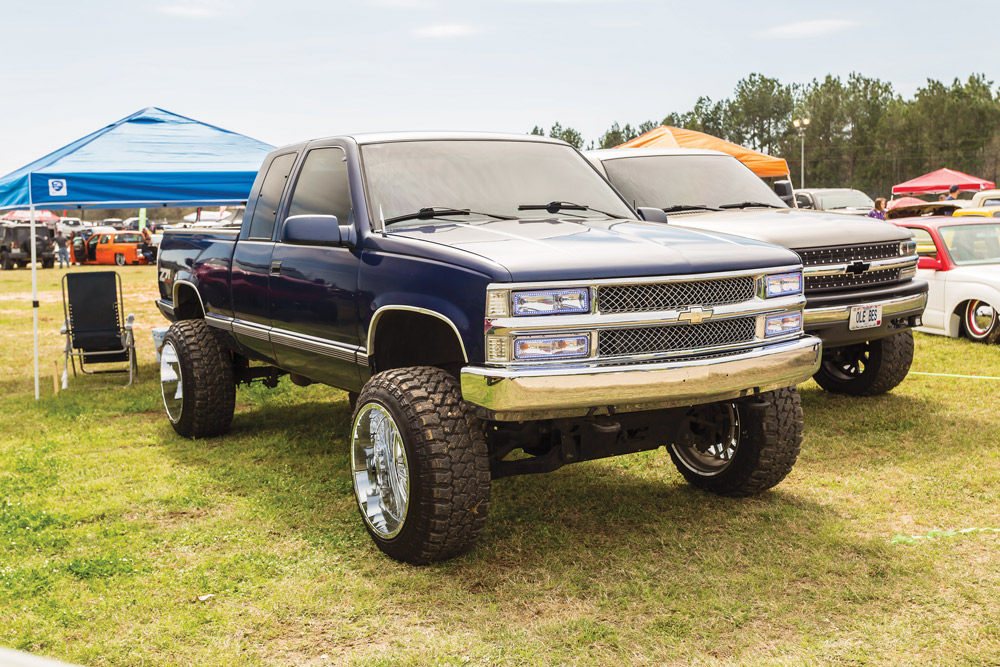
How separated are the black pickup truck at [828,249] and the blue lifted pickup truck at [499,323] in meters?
1.95

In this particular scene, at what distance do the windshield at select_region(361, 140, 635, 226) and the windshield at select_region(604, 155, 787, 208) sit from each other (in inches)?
112

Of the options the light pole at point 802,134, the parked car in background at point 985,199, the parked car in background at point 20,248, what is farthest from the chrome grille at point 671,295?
the light pole at point 802,134

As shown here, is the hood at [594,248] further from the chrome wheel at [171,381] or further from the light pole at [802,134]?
the light pole at [802,134]

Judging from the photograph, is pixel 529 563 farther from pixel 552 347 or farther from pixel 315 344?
pixel 315 344

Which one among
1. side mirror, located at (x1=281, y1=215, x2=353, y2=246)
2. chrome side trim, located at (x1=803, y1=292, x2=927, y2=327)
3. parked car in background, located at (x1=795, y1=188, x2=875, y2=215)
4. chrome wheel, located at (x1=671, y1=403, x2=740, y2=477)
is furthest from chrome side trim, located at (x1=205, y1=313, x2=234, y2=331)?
parked car in background, located at (x1=795, y1=188, x2=875, y2=215)

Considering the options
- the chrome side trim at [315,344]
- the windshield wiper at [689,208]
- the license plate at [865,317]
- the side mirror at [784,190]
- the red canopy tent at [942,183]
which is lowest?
the license plate at [865,317]

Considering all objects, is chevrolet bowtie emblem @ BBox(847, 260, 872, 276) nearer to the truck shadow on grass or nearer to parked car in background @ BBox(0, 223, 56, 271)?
the truck shadow on grass

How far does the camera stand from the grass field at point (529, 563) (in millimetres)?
3717

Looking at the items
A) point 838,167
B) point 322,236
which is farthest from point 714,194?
point 838,167

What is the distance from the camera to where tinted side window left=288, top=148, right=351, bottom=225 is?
5.48m

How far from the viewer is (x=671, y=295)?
A: 14.2 feet

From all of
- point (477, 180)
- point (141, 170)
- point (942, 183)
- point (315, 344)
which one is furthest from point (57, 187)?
point (942, 183)

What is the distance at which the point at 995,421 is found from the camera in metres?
7.06

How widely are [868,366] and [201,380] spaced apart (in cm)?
533
